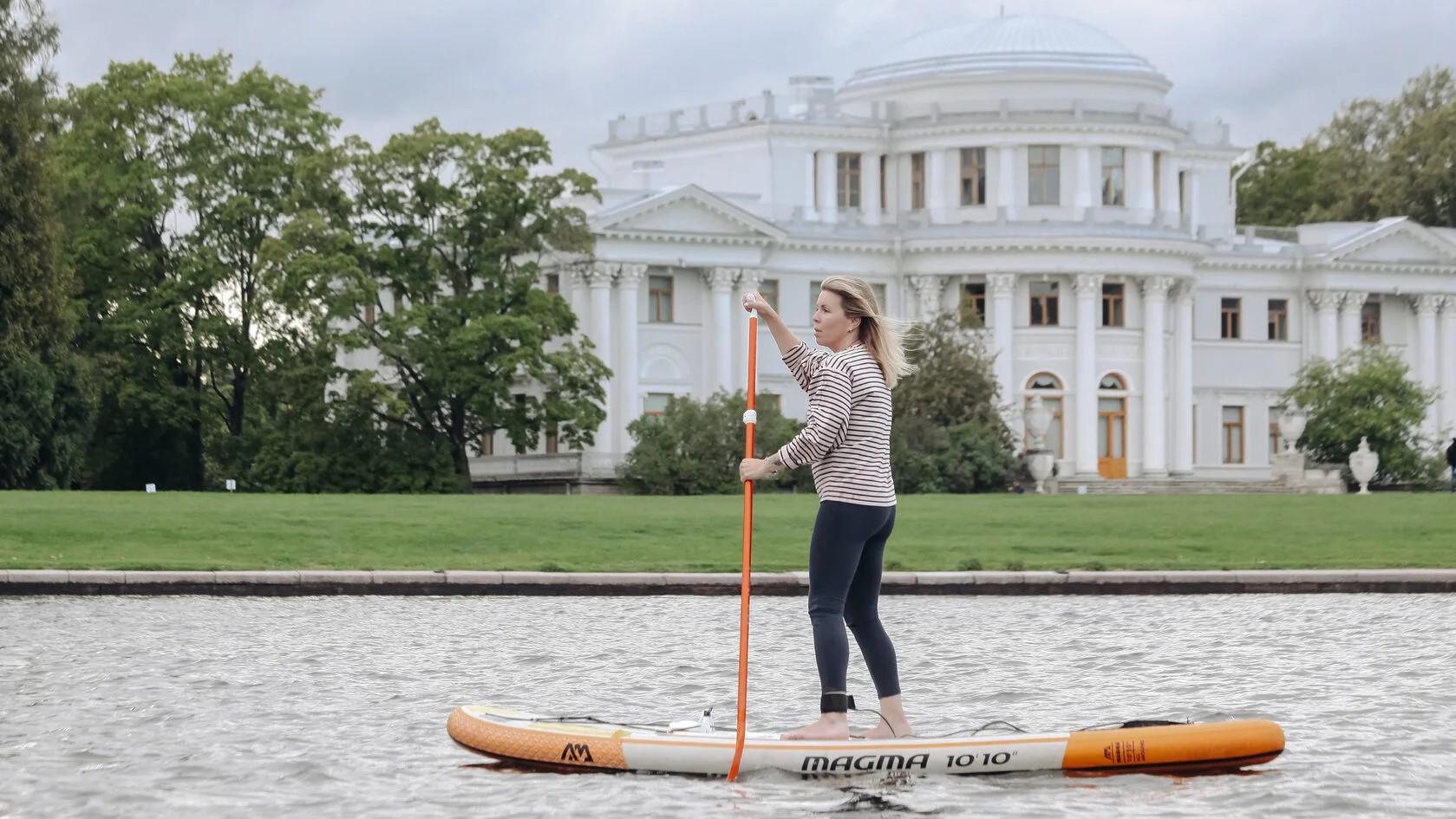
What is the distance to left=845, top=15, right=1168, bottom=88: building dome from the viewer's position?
80188 millimetres

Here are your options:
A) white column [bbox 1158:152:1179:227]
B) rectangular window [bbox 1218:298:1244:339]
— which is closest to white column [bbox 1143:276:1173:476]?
white column [bbox 1158:152:1179:227]

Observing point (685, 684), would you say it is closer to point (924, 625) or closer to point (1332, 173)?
point (924, 625)

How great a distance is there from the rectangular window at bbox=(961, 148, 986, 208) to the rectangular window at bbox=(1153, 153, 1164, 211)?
6.05 meters

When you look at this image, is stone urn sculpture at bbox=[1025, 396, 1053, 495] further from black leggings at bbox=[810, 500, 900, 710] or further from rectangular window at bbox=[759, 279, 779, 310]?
black leggings at bbox=[810, 500, 900, 710]

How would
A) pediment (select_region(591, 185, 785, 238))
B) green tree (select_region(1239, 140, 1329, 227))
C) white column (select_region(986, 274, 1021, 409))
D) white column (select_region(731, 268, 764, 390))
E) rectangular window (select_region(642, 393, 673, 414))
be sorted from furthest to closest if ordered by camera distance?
green tree (select_region(1239, 140, 1329, 227))
white column (select_region(986, 274, 1021, 409))
white column (select_region(731, 268, 764, 390))
rectangular window (select_region(642, 393, 673, 414))
pediment (select_region(591, 185, 785, 238))

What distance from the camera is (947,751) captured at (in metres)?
10.9

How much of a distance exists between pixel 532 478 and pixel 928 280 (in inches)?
600

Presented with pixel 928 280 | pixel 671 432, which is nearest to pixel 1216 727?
pixel 671 432

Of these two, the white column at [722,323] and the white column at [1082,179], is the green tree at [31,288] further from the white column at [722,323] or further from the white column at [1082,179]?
the white column at [1082,179]

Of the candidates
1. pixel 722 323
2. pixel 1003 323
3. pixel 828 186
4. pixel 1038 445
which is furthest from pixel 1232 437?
pixel 722 323

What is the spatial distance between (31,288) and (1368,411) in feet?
127

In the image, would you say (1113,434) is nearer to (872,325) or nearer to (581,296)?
(581,296)

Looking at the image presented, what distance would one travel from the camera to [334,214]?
6588 centimetres

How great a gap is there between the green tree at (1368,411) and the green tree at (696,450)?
58.5 ft
